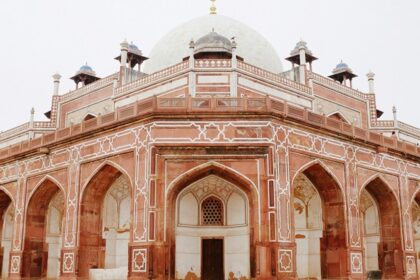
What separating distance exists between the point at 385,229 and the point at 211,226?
20.7ft

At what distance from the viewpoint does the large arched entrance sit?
14602 millimetres

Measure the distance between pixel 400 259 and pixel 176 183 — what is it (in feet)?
26.5

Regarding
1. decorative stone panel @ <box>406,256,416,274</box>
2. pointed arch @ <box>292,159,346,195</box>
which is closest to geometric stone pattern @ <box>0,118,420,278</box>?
pointed arch @ <box>292,159,346,195</box>

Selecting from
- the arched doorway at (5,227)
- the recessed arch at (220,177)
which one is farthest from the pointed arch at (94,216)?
the arched doorway at (5,227)

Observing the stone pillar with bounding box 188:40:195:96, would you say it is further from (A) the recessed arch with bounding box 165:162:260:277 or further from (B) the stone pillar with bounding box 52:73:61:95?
(B) the stone pillar with bounding box 52:73:61:95

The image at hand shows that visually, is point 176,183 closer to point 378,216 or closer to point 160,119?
point 160,119

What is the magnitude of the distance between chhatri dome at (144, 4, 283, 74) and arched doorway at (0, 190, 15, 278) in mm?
7836

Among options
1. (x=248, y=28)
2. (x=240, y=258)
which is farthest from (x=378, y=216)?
(x=248, y=28)

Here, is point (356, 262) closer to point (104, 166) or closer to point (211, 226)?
point (211, 226)

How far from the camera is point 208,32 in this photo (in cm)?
2353

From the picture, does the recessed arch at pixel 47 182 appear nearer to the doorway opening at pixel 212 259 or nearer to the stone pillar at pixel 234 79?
the doorway opening at pixel 212 259

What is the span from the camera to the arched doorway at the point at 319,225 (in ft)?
51.8

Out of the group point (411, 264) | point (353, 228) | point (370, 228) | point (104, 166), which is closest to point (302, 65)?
point (370, 228)

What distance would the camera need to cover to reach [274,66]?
23.7m
